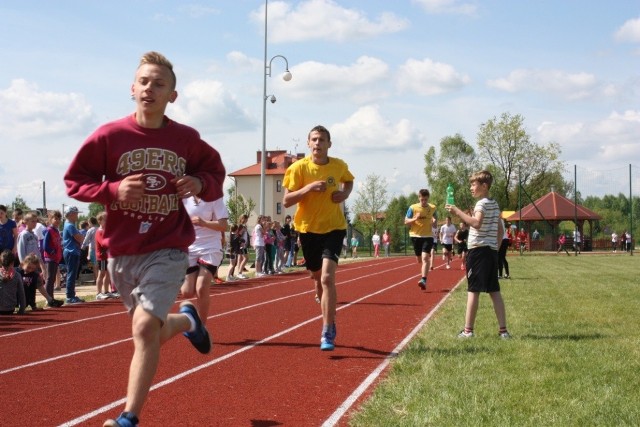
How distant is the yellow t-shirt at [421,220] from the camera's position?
1655cm

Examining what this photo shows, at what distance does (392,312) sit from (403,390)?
6.34 meters

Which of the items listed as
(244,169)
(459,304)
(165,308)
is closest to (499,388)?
(165,308)

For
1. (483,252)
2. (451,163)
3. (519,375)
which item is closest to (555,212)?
(451,163)

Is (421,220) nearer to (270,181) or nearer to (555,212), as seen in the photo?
(555,212)

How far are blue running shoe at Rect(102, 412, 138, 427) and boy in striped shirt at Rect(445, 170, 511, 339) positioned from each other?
17.8 ft

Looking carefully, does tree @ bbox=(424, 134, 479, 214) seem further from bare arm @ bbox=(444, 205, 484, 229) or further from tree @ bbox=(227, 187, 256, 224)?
bare arm @ bbox=(444, 205, 484, 229)

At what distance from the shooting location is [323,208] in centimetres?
798

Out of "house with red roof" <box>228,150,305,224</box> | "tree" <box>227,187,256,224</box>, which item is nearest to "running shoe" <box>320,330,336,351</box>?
"tree" <box>227,187,256,224</box>

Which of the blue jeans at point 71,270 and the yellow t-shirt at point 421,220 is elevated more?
the yellow t-shirt at point 421,220

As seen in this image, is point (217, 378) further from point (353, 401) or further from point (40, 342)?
point (40, 342)

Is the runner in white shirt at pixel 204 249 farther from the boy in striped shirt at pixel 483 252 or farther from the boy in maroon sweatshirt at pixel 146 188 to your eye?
the boy in maroon sweatshirt at pixel 146 188

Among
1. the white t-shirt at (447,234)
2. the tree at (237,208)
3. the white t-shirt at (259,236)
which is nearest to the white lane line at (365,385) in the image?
the white t-shirt at (259,236)

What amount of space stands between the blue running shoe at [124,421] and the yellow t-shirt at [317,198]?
4.21 m

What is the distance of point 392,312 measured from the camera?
480 inches
